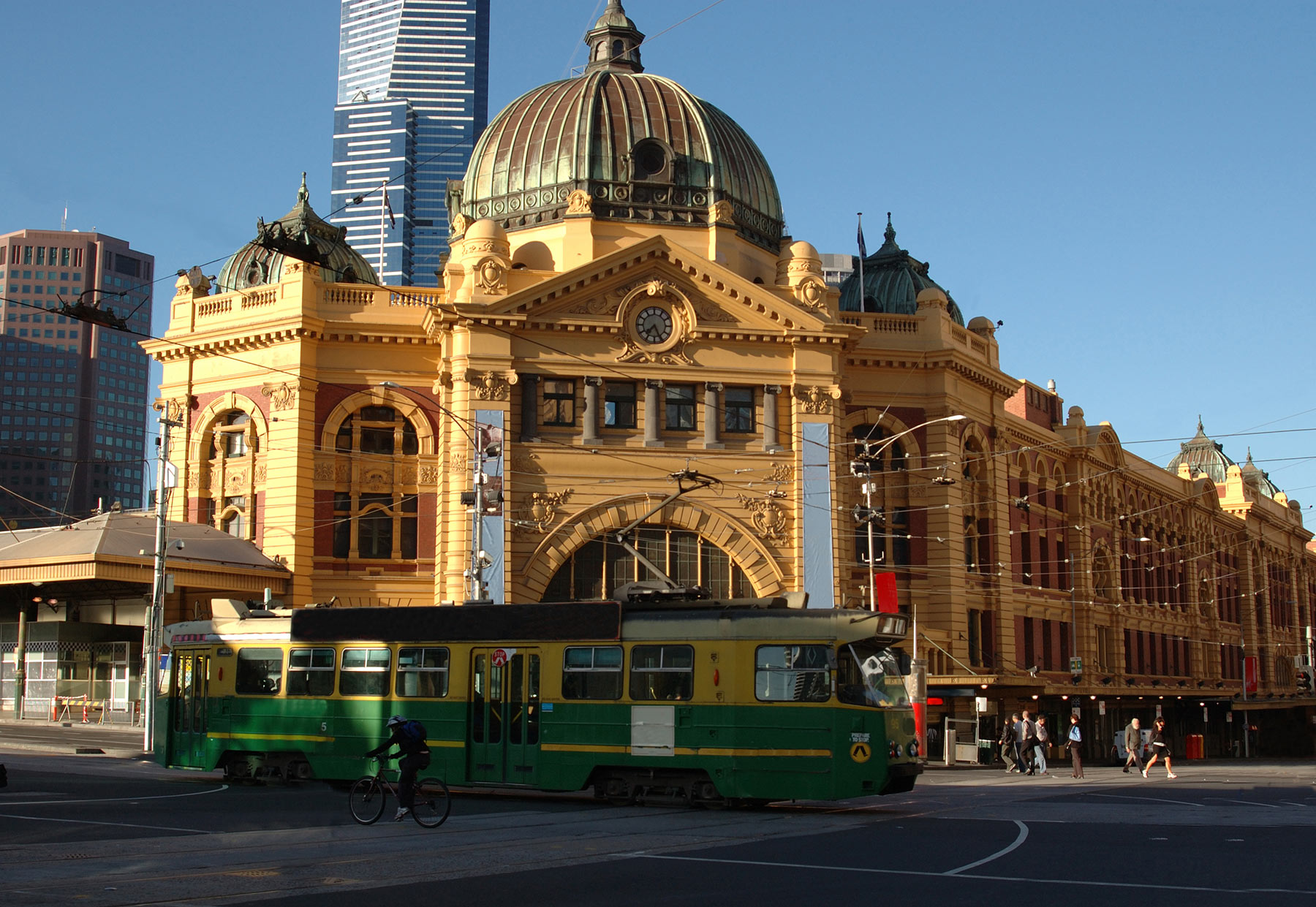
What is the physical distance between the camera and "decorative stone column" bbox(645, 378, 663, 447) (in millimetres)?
46969

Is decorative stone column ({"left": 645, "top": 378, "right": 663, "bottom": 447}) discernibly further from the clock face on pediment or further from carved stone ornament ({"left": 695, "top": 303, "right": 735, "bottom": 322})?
carved stone ornament ({"left": 695, "top": 303, "right": 735, "bottom": 322})

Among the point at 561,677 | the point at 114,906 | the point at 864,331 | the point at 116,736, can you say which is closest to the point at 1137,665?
the point at 864,331

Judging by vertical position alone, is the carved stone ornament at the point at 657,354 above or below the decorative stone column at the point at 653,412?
above

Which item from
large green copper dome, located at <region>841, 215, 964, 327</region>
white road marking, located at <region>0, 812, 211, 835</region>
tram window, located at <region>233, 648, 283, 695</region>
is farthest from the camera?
large green copper dome, located at <region>841, 215, 964, 327</region>

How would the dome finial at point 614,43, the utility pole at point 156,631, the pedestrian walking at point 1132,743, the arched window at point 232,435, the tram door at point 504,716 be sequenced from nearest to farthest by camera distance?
the tram door at point 504,716, the utility pole at point 156,631, the pedestrian walking at point 1132,743, the arched window at point 232,435, the dome finial at point 614,43

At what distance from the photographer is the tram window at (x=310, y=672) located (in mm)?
27312

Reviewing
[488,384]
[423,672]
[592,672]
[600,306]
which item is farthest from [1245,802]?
[600,306]

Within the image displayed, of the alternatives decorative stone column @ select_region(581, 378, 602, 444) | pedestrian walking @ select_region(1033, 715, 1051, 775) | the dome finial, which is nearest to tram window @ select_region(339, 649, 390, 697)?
pedestrian walking @ select_region(1033, 715, 1051, 775)

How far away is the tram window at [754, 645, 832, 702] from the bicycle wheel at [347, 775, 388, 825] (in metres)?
6.39

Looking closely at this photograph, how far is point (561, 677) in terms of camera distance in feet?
82.1

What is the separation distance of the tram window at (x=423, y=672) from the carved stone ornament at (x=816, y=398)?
78.5ft

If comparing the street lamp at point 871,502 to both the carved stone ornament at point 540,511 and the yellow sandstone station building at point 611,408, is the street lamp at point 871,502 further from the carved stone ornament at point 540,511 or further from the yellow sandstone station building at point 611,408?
the carved stone ornament at point 540,511

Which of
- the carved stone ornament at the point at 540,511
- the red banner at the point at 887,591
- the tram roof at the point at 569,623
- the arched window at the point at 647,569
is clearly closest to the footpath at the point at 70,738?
the tram roof at the point at 569,623

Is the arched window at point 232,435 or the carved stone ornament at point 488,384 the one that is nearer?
the carved stone ornament at point 488,384
